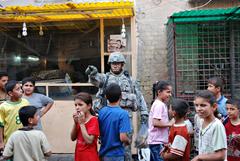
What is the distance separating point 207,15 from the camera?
285 inches

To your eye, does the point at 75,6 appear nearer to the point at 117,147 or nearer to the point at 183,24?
the point at 183,24

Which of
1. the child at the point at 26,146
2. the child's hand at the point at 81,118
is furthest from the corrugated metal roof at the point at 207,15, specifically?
the child at the point at 26,146

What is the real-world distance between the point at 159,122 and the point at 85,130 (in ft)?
5.45

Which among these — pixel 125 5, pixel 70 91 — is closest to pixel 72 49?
pixel 70 91

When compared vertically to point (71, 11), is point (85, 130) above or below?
below

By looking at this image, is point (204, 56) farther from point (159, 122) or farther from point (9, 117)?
point (9, 117)

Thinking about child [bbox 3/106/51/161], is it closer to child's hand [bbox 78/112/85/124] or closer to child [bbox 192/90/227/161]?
child's hand [bbox 78/112/85/124]

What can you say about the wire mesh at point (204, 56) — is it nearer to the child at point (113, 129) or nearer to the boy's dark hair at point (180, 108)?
the boy's dark hair at point (180, 108)

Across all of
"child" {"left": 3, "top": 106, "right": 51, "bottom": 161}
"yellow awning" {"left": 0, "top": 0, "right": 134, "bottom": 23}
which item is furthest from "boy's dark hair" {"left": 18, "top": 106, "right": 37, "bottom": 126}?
"yellow awning" {"left": 0, "top": 0, "right": 134, "bottom": 23}

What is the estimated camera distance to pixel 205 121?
3.55 meters

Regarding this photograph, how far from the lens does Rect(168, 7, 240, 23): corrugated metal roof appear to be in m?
7.17

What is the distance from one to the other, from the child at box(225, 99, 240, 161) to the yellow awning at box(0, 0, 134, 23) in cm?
304

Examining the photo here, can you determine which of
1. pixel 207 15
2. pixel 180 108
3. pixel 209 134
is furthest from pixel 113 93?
pixel 207 15

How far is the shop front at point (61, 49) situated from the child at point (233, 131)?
3.24 metres
